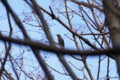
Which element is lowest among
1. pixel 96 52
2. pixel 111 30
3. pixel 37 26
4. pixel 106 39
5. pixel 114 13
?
pixel 96 52

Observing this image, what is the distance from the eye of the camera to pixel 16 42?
729 mm

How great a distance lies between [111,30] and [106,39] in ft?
7.26

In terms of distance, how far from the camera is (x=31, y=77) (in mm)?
3969

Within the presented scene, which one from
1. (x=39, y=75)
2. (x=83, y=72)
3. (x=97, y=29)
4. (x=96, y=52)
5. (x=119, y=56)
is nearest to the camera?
(x=96, y=52)

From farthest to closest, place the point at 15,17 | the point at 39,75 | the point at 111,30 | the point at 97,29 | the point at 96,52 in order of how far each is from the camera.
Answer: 1. the point at 39,75
2. the point at 97,29
3. the point at 15,17
4. the point at 111,30
5. the point at 96,52

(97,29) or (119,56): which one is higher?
(97,29)

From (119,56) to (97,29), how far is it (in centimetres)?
215

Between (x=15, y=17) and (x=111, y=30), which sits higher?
(x=15, y=17)

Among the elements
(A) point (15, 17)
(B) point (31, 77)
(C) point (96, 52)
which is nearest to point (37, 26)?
(B) point (31, 77)

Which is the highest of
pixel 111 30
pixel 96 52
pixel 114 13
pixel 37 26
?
pixel 37 26

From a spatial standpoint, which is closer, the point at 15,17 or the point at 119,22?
the point at 119,22

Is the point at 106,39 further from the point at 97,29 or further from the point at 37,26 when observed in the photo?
the point at 37,26

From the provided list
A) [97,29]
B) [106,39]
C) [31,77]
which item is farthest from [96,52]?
[31,77]

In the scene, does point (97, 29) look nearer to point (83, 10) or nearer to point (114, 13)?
point (83, 10)
